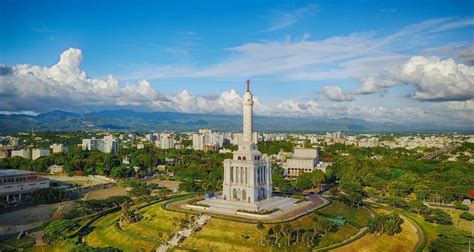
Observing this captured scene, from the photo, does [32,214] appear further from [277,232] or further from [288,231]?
[288,231]

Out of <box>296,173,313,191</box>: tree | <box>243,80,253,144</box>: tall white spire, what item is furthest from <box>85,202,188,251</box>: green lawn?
<box>296,173,313,191</box>: tree

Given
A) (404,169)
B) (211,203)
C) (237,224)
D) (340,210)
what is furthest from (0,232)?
(404,169)

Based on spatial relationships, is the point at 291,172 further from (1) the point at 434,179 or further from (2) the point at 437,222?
(2) the point at 437,222

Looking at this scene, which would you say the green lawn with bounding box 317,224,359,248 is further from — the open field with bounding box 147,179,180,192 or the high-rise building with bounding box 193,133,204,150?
the high-rise building with bounding box 193,133,204,150

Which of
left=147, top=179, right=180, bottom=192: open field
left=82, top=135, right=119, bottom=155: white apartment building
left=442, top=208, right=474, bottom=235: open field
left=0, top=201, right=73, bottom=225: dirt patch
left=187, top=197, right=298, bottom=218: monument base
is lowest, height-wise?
left=0, top=201, right=73, bottom=225: dirt patch

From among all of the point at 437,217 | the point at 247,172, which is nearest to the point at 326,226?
the point at 247,172

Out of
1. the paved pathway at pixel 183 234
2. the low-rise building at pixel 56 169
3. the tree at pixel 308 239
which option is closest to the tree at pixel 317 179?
the paved pathway at pixel 183 234
